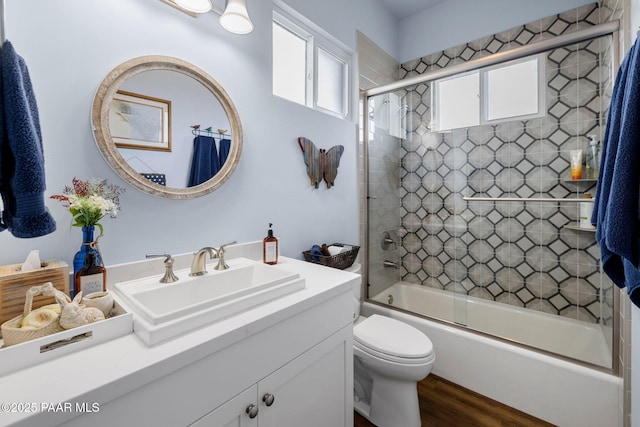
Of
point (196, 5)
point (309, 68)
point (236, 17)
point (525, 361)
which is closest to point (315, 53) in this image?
point (309, 68)

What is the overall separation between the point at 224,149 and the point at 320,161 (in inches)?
28.6

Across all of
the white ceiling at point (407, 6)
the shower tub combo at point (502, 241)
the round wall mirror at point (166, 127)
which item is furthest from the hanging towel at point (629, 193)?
the white ceiling at point (407, 6)

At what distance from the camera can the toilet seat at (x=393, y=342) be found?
144 cm

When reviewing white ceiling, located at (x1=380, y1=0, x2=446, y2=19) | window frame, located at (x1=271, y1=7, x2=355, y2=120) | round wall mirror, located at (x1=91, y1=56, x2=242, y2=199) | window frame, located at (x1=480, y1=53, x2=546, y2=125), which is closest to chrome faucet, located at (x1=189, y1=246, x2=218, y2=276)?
round wall mirror, located at (x1=91, y1=56, x2=242, y2=199)

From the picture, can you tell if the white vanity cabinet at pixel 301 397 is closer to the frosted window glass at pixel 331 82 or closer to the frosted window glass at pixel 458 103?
the frosted window glass at pixel 331 82

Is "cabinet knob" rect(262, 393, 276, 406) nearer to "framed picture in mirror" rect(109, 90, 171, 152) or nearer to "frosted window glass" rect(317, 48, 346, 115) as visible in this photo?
"framed picture in mirror" rect(109, 90, 171, 152)

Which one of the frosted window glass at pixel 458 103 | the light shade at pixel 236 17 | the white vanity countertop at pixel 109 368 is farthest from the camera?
the frosted window glass at pixel 458 103

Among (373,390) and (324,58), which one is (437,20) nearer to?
(324,58)

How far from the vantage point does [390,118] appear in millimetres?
2469

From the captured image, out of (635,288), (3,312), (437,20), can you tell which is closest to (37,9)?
(3,312)

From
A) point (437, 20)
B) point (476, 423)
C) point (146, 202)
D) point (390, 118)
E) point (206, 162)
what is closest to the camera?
point (146, 202)

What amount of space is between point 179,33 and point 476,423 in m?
2.49

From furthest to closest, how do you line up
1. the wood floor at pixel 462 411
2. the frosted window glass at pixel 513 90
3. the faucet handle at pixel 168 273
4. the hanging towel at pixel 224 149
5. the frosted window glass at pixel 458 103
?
the frosted window glass at pixel 458 103 → the frosted window glass at pixel 513 90 → the wood floor at pixel 462 411 → the hanging towel at pixel 224 149 → the faucet handle at pixel 168 273

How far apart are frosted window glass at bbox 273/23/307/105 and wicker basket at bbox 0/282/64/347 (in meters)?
1.57
